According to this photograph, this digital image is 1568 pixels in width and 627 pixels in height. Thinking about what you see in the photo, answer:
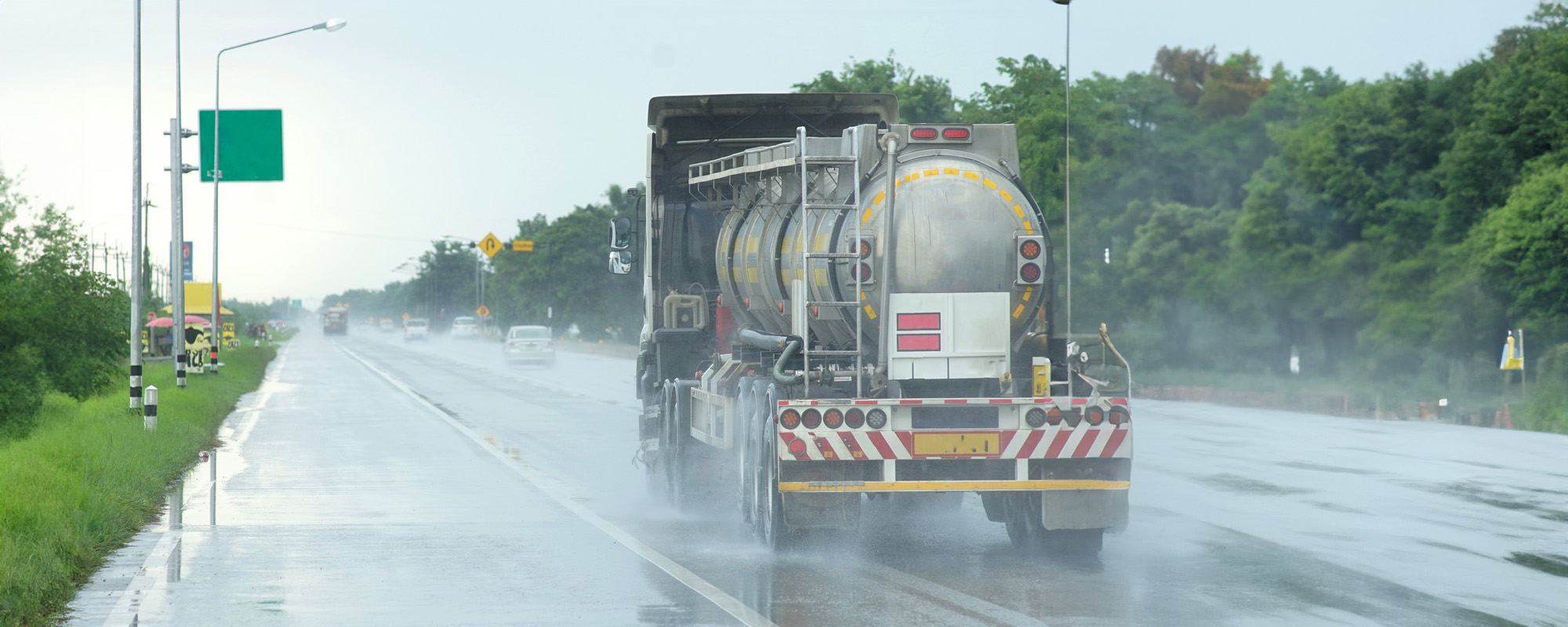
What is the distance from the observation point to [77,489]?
1248 cm

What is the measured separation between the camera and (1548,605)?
28.4ft

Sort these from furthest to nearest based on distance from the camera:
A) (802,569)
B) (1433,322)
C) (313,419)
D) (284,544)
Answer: (1433,322)
(313,419)
(284,544)
(802,569)

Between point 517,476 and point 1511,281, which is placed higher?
point 1511,281

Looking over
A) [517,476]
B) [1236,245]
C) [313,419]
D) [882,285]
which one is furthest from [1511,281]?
[882,285]

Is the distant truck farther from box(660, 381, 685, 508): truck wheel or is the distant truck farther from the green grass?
box(660, 381, 685, 508): truck wheel

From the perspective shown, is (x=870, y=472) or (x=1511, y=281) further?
(x=1511, y=281)

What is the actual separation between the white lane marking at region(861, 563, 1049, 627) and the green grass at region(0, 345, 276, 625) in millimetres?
4770

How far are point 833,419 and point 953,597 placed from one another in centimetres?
172

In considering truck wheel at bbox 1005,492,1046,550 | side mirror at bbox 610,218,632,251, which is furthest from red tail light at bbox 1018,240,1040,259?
side mirror at bbox 610,218,632,251

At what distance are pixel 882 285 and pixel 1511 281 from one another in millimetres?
38044

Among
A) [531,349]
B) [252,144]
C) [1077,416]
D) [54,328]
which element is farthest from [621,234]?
[531,349]

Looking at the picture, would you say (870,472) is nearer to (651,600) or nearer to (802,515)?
(802,515)

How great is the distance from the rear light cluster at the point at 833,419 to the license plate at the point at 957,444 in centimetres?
27

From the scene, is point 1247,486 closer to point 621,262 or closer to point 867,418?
point 867,418
